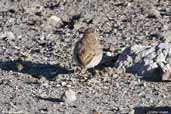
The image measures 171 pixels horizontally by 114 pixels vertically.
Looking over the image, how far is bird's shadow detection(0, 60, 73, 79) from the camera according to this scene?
14.3 meters

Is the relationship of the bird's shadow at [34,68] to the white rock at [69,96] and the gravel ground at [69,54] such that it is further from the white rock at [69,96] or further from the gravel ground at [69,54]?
the white rock at [69,96]

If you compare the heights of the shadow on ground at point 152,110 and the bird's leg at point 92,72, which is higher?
the bird's leg at point 92,72

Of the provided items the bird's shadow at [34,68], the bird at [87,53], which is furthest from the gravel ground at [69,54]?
the bird at [87,53]

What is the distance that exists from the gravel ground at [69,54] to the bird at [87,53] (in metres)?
0.32

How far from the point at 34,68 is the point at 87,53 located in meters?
1.45

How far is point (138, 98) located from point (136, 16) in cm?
523

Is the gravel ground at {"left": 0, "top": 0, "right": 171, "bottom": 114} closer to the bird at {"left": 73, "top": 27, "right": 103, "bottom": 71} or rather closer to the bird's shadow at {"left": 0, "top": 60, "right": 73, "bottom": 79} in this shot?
the bird's shadow at {"left": 0, "top": 60, "right": 73, "bottom": 79}

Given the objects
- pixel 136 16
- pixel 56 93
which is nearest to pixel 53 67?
pixel 56 93

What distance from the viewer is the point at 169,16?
17609 millimetres

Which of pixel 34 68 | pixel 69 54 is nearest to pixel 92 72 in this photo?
pixel 34 68

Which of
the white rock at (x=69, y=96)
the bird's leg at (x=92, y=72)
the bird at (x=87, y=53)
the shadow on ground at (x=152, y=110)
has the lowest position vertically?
the shadow on ground at (x=152, y=110)

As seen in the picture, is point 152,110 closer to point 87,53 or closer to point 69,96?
point 69,96

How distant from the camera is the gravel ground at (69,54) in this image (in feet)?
41.1

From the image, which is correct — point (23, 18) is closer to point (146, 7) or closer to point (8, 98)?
point (146, 7)
